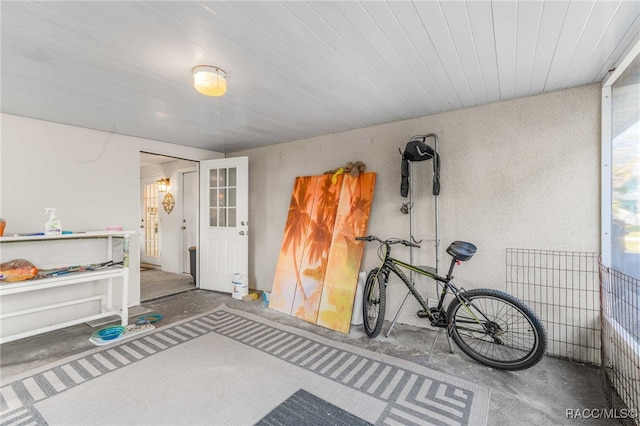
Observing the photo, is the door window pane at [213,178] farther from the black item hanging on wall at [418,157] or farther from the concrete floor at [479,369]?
the black item hanging on wall at [418,157]

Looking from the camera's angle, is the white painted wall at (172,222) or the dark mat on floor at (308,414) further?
the white painted wall at (172,222)

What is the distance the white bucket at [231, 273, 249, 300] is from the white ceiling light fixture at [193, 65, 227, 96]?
109 inches

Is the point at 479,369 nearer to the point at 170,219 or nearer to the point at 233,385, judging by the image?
the point at 233,385

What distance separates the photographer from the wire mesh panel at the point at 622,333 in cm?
166

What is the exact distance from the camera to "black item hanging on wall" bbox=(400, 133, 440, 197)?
2658 millimetres

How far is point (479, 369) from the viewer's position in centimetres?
223

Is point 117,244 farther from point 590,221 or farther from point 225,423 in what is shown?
point 590,221

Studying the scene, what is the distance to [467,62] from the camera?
195cm

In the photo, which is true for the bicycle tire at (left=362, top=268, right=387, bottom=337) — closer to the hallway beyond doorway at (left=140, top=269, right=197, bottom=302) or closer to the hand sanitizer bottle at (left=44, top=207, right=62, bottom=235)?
the hallway beyond doorway at (left=140, top=269, right=197, bottom=302)

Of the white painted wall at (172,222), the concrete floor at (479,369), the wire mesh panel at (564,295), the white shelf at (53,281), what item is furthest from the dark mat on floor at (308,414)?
the white painted wall at (172,222)

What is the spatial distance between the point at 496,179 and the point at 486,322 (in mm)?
1294

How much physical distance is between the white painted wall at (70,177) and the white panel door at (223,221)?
2.84 feet

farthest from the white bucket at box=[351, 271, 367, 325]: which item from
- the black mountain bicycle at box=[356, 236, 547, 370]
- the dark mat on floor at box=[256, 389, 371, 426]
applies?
the dark mat on floor at box=[256, 389, 371, 426]

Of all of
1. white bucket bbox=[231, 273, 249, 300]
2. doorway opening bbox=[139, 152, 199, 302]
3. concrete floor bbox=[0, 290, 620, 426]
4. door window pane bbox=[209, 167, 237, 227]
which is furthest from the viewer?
doorway opening bbox=[139, 152, 199, 302]
